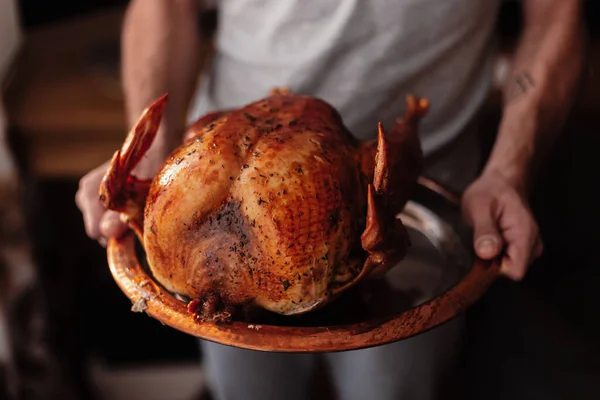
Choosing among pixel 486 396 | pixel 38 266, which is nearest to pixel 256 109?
pixel 486 396

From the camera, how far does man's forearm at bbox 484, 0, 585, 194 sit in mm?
1130

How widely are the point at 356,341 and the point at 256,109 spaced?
0.30 metres

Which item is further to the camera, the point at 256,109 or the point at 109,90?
the point at 109,90

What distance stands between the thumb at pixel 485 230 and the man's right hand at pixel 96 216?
1.42 ft

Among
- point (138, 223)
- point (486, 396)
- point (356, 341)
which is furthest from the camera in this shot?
point (486, 396)

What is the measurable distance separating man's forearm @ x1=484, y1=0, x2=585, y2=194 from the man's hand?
152 mm

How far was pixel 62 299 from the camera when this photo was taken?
→ 208cm

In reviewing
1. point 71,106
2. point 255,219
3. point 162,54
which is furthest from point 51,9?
point 255,219

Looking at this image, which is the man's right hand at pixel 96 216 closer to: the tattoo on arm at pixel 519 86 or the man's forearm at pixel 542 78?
the man's forearm at pixel 542 78

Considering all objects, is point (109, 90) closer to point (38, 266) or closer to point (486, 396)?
point (38, 266)

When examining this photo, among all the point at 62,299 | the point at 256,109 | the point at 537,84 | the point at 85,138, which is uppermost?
the point at 256,109

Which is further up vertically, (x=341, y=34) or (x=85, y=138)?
(x=341, y=34)

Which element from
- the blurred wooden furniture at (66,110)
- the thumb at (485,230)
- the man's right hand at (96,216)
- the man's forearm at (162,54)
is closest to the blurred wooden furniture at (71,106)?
the blurred wooden furniture at (66,110)

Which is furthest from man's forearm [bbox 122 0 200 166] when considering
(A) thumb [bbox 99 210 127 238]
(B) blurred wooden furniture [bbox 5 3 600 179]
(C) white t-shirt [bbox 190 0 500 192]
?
(B) blurred wooden furniture [bbox 5 3 600 179]
